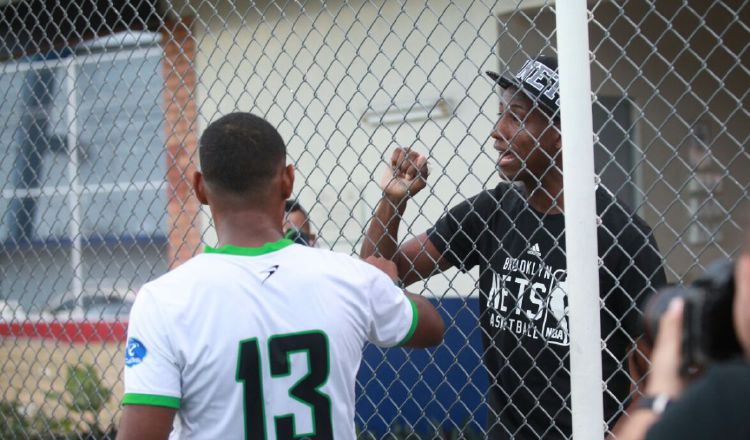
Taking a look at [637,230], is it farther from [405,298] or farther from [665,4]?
[665,4]

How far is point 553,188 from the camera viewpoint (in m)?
3.10

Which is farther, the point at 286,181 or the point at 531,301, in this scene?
the point at 531,301

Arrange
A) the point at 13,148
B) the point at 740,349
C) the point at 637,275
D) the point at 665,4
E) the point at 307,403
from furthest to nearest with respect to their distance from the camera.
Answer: the point at 13,148, the point at 665,4, the point at 637,275, the point at 307,403, the point at 740,349

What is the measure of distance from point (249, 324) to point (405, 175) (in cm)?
105

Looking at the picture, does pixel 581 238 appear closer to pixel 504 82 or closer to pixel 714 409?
pixel 504 82

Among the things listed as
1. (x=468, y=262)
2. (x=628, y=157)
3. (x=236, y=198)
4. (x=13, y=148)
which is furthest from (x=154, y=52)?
(x=236, y=198)

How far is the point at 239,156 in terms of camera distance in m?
A: 2.26

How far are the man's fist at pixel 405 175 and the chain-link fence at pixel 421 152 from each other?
0.19 meters

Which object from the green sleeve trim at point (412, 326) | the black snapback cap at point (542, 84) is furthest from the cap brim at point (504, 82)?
the green sleeve trim at point (412, 326)

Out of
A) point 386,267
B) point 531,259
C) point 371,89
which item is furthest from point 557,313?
point 371,89

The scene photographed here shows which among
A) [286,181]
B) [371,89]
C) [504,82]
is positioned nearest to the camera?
[286,181]

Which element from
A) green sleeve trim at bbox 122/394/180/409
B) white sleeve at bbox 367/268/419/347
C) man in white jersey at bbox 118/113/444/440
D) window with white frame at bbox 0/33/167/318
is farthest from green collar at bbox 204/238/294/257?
window with white frame at bbox 0/33/167/318

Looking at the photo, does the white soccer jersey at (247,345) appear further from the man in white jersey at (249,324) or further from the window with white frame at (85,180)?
the window with white frame at (85,180)

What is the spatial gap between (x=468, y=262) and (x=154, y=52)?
4.48m
